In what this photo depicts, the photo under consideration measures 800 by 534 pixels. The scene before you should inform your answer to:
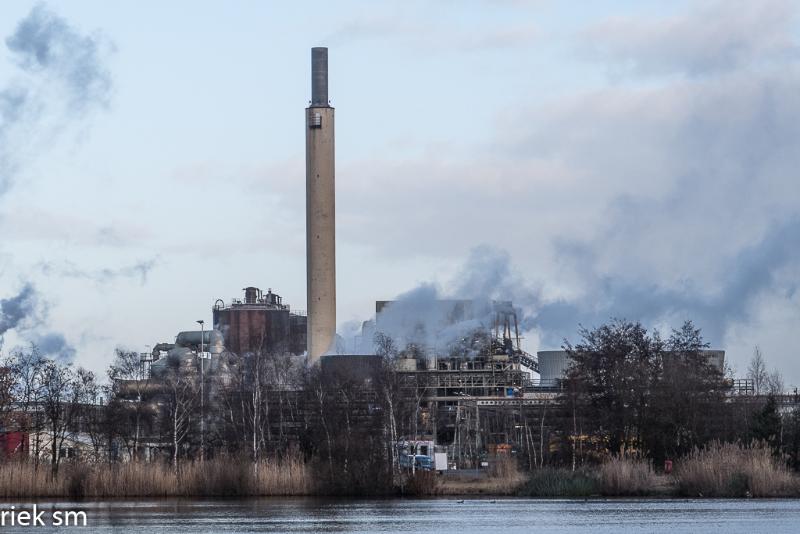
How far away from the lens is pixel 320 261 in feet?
430

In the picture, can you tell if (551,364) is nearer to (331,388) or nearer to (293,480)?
(331,388)

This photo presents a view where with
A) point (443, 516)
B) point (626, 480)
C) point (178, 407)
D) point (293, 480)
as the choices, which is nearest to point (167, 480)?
point (293, 480)

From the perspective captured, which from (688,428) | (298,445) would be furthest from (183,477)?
(688,428)

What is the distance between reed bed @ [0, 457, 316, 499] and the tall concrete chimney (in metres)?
58.7

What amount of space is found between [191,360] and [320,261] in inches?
618

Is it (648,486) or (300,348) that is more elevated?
(300,348)

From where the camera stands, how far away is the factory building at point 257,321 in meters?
150

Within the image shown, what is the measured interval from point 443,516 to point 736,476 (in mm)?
16576

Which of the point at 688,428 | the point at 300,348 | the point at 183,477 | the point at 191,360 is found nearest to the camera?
the point at 183,477

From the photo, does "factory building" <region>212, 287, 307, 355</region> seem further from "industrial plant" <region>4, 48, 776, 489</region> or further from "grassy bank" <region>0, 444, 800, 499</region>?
"grassy bank" <region>0, 444, 800, 499</region>

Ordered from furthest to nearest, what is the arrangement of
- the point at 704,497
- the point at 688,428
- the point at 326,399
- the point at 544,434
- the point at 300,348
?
the point at 300,348
the point at 544,434
the point at 326,399
the point at 688,428
the point at 704,497

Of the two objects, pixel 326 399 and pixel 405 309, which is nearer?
pixel 326 399

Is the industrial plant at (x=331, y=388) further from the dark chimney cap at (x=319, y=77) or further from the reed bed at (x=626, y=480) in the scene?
the reed bed at (x=626, y=480)

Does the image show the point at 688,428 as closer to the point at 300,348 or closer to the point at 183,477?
the point at 183,477
